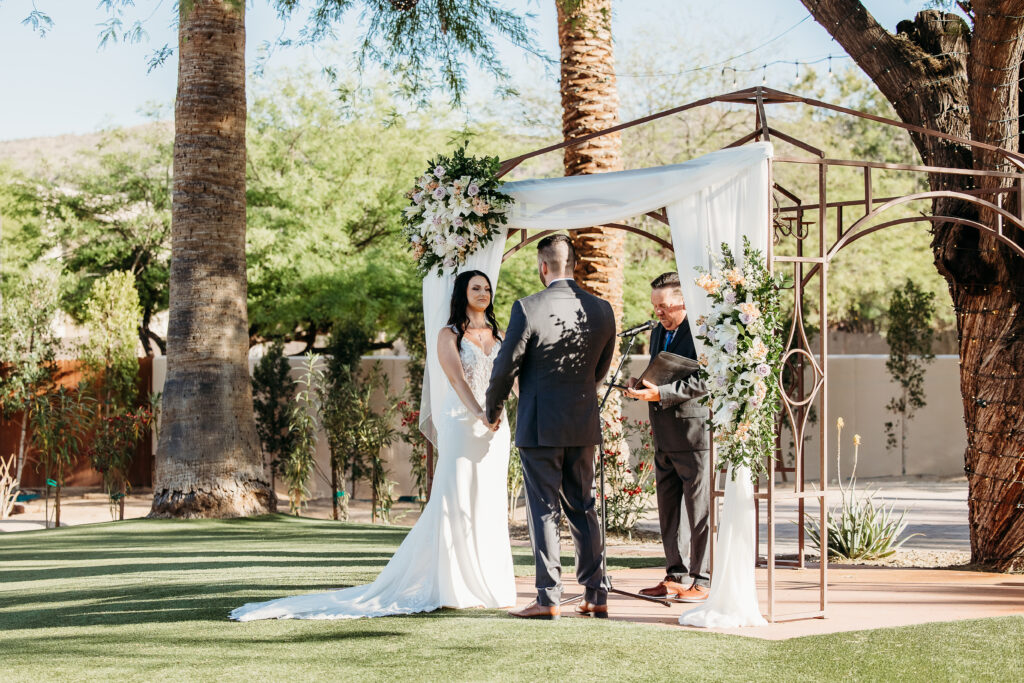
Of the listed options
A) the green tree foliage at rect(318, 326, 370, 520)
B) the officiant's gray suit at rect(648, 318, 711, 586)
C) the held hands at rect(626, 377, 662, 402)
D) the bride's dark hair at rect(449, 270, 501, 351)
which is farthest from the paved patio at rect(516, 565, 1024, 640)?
the green tree foliage at rect(318, 326, 370, 520)

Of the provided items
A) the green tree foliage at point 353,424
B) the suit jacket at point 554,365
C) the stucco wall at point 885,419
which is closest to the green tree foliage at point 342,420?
the green tree foliage at point 353,424

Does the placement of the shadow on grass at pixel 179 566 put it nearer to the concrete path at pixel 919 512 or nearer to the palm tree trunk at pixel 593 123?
the palm tree trunk at pixel 593 123

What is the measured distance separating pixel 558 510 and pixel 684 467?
3.26 feet

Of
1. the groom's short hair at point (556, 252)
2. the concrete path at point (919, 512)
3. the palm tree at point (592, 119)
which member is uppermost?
the palm tree at point (592, 119)

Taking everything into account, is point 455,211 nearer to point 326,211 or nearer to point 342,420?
point 342,420

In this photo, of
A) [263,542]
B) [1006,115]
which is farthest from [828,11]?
[263,542]

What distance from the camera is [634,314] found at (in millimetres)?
20172

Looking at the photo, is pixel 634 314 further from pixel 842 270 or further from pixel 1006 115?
pixel 1006 115

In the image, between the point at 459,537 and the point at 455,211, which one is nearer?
the point at 459,537

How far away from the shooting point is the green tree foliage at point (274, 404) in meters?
16.1

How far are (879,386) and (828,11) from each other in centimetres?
1246

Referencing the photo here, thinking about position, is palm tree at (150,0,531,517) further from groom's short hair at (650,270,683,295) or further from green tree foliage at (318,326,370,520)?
groom's short hair at (650,270,683,295)

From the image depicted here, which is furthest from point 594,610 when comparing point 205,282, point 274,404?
point 274,404

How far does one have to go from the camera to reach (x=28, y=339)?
1639cm
